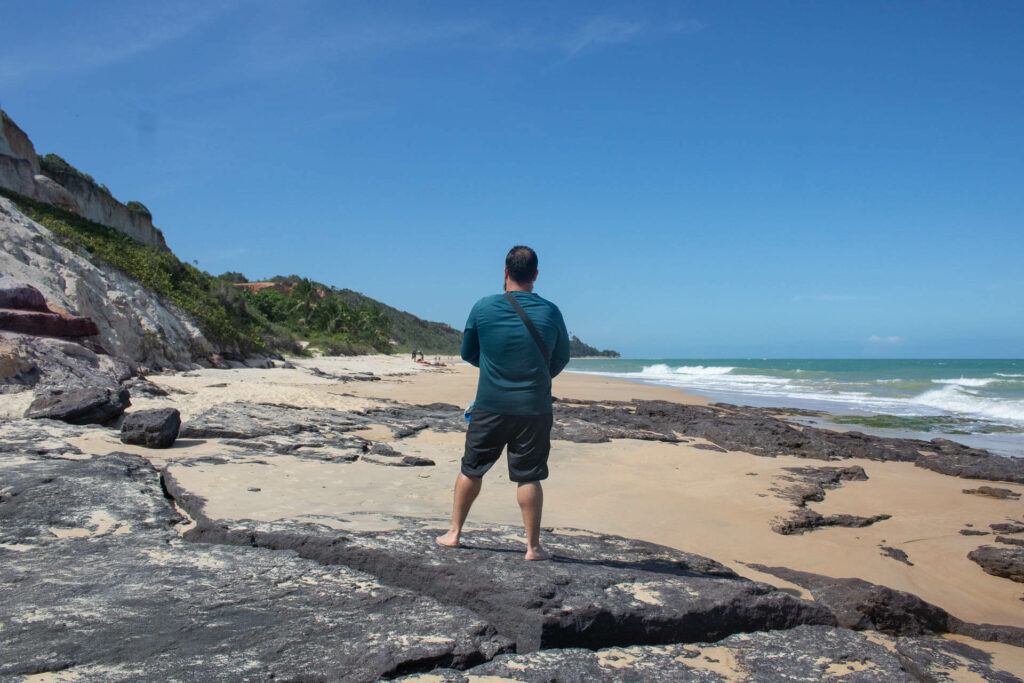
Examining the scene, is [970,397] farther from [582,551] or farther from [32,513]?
[32,513]

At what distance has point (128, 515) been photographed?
364 centimetres

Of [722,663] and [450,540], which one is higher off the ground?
[450,540]

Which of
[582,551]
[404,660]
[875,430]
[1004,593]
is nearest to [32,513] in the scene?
[404,660]

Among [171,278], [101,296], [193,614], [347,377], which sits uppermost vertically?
[171,278]

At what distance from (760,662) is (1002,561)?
3.47m

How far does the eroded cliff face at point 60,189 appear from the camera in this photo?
23.5 m

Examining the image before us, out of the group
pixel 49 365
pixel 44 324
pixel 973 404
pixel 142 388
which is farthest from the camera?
pixel 973 404

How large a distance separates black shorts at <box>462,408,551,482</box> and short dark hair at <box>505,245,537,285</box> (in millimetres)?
767

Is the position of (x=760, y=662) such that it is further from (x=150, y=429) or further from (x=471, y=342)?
(x=150, y=429)

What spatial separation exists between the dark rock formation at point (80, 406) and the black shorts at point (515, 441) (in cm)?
551

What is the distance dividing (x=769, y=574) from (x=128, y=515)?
13.4 ft

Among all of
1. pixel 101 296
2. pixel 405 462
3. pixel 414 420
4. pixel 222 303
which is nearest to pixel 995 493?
pixel 405 462

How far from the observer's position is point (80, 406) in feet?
22.1

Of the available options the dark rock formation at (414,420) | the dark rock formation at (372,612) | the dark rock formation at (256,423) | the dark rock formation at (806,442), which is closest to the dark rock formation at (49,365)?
the dark rock formation at (256,423)
